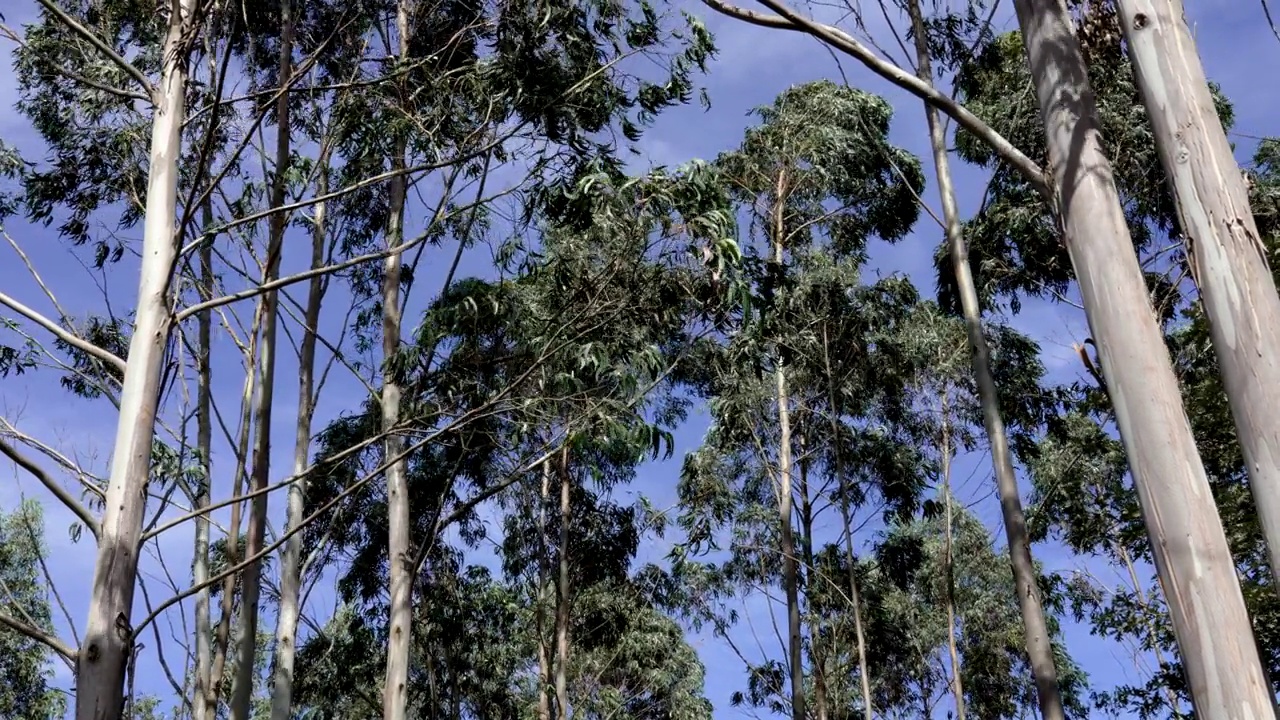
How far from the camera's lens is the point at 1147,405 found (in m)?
2.39

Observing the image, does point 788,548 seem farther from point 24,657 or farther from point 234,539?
point 24,657

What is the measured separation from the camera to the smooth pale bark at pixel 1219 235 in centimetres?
226

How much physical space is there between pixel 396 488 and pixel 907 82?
5.07m

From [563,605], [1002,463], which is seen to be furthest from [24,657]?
[1002,463]

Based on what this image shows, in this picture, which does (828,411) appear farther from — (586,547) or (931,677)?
(931,677)

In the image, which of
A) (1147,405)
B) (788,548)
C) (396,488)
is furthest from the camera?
(788,548)

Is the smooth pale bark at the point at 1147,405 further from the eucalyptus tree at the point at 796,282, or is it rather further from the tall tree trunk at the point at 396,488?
the eucalyptus tree at the point at 796,282

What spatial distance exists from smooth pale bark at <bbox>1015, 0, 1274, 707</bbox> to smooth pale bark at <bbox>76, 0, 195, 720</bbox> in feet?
8.30

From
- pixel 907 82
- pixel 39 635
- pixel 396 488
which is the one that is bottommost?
pixel 39 635

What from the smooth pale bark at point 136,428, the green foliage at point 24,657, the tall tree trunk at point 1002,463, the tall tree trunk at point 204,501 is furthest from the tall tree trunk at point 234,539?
the green foliage at point 24,657

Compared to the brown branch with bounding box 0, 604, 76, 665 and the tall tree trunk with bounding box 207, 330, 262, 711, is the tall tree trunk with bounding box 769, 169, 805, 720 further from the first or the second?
the brown branch with bounding box 0, 604, 76, 665

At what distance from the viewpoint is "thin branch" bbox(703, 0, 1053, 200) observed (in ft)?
9.18

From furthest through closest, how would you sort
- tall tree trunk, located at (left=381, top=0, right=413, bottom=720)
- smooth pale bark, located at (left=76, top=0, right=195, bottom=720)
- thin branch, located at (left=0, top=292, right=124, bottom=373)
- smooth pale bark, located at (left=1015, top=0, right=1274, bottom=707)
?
tall tree trunk, located at (left=381, top=0, right=413, bottom=720) → thin branch, located at (left=0, top=292, right=124, bottom=373) → smooth pale bark, located at (left=76, top=0, right=195, bottom=720) → smooth pale bark, located at (left=1015, top=0, right=1274, bottom=707)

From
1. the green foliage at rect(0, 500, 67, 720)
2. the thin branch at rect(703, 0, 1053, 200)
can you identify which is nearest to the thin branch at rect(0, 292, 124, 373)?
the thin branch at rect(703, 0, 1053, 200)
